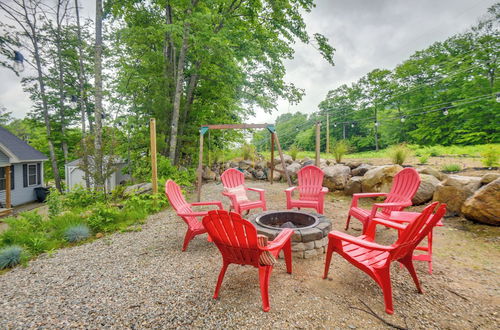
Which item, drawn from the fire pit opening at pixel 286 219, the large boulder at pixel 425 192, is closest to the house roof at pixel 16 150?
the fire pit opening at pixel 286 219

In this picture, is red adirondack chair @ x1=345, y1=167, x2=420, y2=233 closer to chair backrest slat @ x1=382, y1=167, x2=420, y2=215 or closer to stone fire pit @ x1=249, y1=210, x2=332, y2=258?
chair backrest slat @ x1=382, y1=167, x2=420, y2=215

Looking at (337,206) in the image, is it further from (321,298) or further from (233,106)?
(233,106)

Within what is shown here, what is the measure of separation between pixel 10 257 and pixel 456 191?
6409 millimetres

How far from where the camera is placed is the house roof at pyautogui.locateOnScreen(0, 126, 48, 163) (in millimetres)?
10250

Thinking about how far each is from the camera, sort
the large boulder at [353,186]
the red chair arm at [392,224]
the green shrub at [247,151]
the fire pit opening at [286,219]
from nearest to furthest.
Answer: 1. the red chair arm at [392,224]
2. the fire pit opening at [286,219]
3. the large boulder at [353,186]
4. the green shrub at [247,151]

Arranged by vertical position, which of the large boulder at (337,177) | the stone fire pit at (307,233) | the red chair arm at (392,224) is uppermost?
the large boulder at (337,177)

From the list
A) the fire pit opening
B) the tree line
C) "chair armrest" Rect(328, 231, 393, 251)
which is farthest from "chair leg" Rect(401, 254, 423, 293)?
the tree line

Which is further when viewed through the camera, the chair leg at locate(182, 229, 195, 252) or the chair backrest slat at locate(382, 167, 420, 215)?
the chair backrest slat at locate(382, 167, 420, 215)

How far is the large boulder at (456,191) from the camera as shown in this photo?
358 cm

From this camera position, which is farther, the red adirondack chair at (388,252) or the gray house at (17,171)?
the gray house at (17,171)

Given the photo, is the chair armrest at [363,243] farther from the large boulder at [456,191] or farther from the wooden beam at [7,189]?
the wooden beam at [7,189]

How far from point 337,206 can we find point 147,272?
13.3 ft

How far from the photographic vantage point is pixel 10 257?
269cm

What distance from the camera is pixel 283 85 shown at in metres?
9.31
